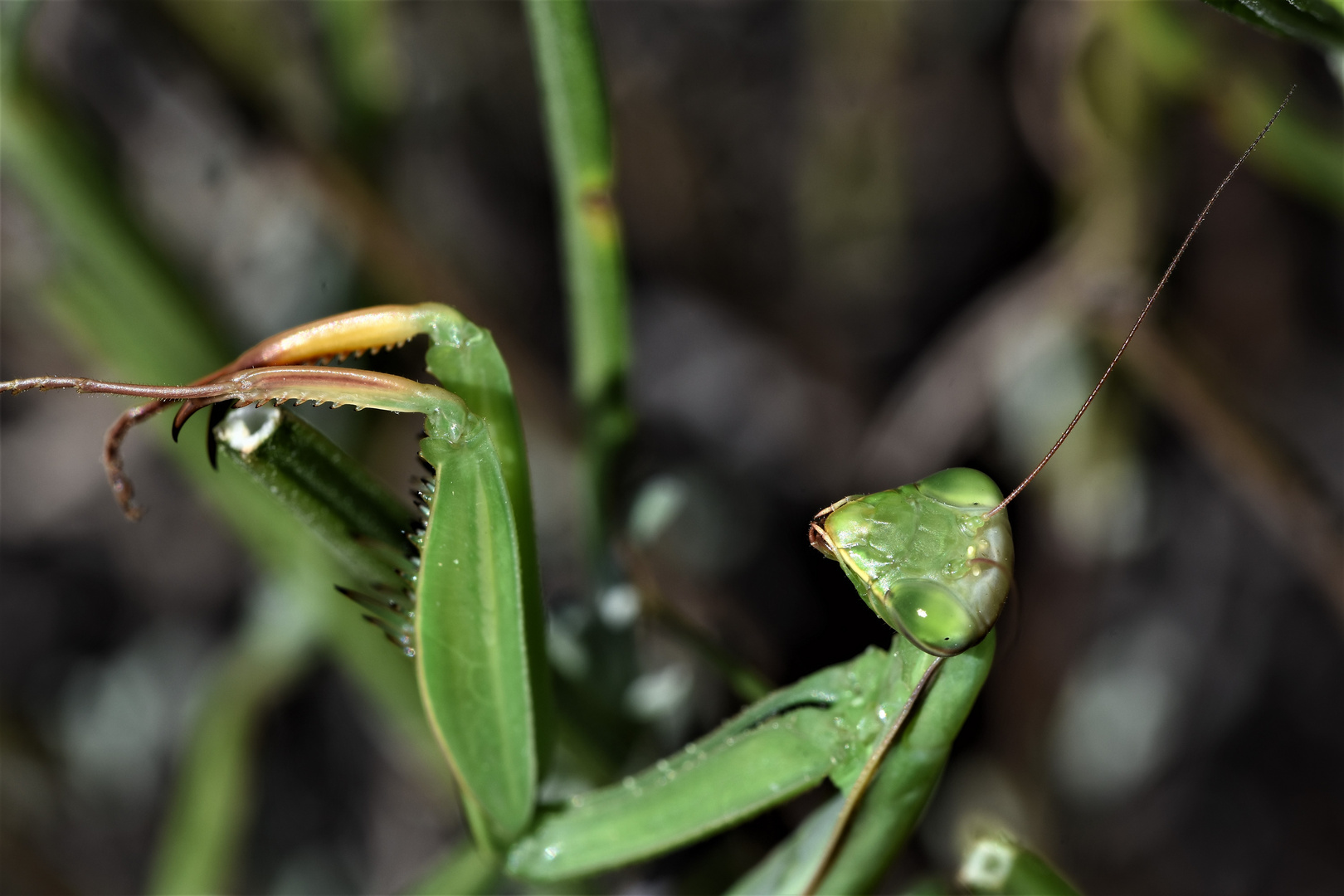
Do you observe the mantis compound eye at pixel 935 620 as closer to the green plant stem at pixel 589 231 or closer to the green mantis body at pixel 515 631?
the green mantis body at pixel 515 631

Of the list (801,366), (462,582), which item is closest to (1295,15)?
(462,582)

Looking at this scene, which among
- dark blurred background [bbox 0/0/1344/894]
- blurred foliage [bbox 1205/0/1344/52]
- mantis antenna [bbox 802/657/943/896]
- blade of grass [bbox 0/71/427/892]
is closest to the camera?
blurred foliage [bbox 1205/0/1344/52]

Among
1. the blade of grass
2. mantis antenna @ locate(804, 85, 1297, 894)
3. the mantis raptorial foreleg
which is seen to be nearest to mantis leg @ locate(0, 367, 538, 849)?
the mantis raptorial foreleg

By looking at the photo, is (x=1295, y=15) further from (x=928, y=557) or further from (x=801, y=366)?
(x=801, y=366)

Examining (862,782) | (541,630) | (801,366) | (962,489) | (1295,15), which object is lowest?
(801,366)

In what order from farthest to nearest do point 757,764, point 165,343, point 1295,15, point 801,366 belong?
point 801,366 → point 165,343 → point 757,764 → point 1295,15

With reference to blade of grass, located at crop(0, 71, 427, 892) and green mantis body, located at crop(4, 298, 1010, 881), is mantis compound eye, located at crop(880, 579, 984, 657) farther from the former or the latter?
blade of grass, located at crop(0, 71, 427, 892)
